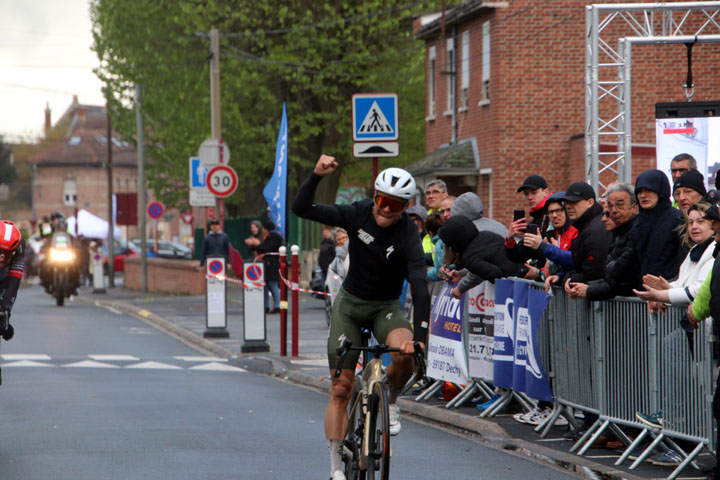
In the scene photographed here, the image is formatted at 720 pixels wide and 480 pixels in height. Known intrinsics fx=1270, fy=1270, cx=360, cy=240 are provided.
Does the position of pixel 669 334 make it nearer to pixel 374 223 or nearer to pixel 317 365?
pixel 374 223

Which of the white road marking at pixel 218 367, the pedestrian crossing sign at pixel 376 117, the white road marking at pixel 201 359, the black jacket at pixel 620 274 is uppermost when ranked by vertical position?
the pedestrian crossing sign at pixel 376 117

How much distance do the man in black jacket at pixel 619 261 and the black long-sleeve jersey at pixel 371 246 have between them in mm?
2053

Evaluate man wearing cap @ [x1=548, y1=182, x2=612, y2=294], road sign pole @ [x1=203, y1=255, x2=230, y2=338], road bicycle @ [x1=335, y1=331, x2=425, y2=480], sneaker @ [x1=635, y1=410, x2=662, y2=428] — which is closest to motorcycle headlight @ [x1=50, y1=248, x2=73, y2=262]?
road sign pole @ [x1=203, y1=255, x2=230, y2=338]

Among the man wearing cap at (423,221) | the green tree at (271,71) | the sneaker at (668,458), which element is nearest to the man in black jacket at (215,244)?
the green tree at (271,71)

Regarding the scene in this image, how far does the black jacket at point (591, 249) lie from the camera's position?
956cm

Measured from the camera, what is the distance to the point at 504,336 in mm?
11023

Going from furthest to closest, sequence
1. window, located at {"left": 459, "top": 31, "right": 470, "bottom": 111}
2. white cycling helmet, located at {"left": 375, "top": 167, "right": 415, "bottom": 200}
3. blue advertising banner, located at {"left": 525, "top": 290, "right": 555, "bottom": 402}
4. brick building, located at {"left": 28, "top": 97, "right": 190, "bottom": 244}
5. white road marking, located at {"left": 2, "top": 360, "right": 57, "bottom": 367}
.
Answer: brick building, located at {"left": 28, "top": 97, "right": 190, "bottom": 244} → window, located at {"left": 459, "top": 31, "right": 470, "bottom": 111} → white road marking, located at {"left": 2, "top": 360, "right": 57, "bottom": 367} → blue advertising banner, located at {"left": 525, "top": 290, "right": 555, "bottom": 402} → white cycling helmet, located at {"left": 375, "top": 167, "right": 415, "bottom": 200}

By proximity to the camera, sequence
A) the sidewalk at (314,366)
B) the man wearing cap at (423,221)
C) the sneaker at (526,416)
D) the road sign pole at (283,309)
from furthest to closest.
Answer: the road sign pole at (283,309), the man wearing cap at (423,221), the sneaker at (526,416), the sidewalk at (314,366)

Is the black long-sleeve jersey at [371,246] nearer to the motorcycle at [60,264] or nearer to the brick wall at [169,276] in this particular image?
the motorcycle at [60,264]

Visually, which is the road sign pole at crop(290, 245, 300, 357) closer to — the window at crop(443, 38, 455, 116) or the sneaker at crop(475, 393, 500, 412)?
the sneaker at crop(475, 393, 500, 412)

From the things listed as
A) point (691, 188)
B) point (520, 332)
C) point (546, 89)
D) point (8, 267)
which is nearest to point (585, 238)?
point (691, 188)

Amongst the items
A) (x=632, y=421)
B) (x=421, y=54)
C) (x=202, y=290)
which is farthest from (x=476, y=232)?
(x=421, y=54)

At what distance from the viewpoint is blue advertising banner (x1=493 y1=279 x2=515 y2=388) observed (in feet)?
36.0

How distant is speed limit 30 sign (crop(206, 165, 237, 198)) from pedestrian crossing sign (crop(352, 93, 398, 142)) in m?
11.9
